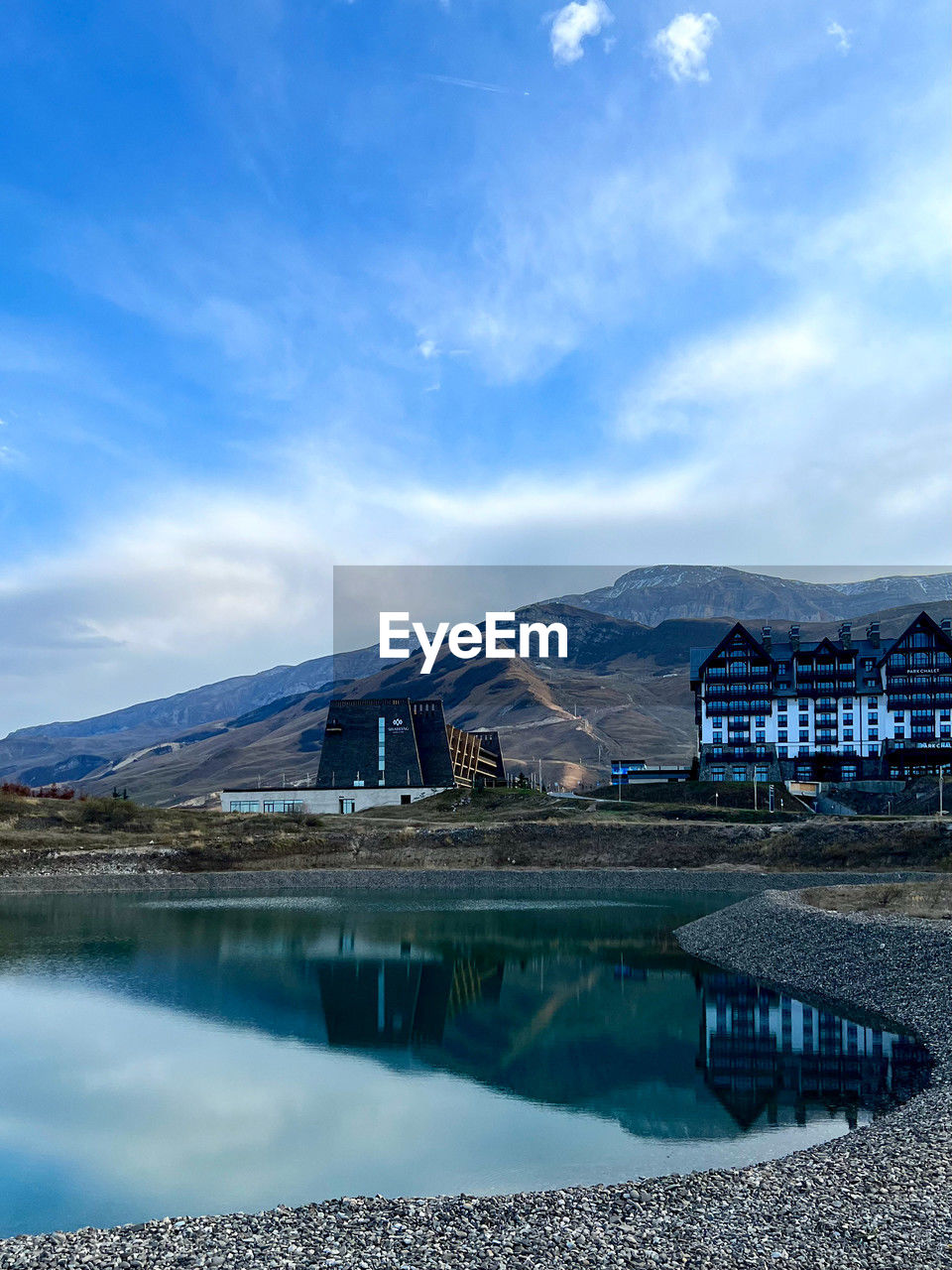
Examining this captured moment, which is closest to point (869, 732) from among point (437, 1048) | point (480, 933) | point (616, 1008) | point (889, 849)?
point (889, 849)

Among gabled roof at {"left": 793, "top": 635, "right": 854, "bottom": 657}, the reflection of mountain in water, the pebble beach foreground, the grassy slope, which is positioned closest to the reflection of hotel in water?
the reflection of mountain in water

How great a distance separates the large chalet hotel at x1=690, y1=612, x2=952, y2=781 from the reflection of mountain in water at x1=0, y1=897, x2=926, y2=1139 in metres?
61.3

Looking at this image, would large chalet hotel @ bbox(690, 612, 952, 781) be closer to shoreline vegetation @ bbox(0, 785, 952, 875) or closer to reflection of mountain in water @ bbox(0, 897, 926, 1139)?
shoreline vegetation @ bbox(0, 785, 952, 875)

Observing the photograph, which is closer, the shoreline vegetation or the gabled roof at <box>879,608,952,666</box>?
the shoreline vegetation

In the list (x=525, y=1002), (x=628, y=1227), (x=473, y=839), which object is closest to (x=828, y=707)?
(x=473, y=839)

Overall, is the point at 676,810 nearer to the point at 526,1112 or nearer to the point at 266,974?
the point at 266,974

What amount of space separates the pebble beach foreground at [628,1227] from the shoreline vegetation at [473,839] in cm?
6899

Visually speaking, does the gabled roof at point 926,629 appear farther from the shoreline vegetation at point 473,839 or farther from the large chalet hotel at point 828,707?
the shoreline vegetation at point 473,839

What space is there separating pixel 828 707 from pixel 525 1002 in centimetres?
9304

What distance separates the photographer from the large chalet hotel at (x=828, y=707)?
117 meters

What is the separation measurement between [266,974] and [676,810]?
66595 mm

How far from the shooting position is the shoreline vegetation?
273 feet

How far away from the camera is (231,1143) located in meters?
21.0

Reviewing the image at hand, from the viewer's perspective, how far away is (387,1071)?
1109 inches
